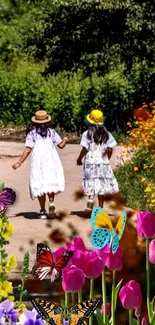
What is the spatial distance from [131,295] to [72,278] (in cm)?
21

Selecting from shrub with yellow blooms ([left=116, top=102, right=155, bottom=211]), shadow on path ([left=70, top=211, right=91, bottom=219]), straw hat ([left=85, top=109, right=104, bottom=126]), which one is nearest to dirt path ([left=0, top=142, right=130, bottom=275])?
shadow on path ([left=70, top=211, right=91, bottom=219])

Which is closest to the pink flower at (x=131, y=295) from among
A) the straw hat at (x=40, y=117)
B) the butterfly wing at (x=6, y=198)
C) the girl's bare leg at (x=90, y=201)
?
the butterfly wing at (x=6, y=198)

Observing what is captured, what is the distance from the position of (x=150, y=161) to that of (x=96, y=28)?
3.57m

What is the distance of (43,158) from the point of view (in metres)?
8.13

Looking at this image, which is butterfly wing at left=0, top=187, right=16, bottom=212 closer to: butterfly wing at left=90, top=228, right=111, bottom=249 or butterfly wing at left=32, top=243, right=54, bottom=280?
butterfly wing at left=32, top=243, right=54, bottom=280

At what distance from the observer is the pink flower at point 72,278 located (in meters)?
2.30

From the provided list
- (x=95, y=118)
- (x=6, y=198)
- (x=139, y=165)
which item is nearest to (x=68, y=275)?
(x=6, y=198)

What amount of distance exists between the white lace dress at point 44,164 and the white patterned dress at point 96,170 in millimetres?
288

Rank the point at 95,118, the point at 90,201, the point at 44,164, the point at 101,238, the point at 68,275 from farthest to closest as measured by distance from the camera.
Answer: the point at 90,201, the point at 44,164, the point at 95,118, the point at 101,238, the point at 68,275

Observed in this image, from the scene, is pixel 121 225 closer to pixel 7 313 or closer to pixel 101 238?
pixel 101 238

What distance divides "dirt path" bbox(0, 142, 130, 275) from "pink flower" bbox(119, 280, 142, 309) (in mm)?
2717

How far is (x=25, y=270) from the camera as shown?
236 centimetres

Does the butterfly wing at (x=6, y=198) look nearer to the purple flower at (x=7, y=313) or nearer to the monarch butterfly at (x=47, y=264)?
the monarch butterfly at (x=47, y=264)

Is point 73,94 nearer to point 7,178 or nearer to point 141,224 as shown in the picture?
Answer: point 7,178
